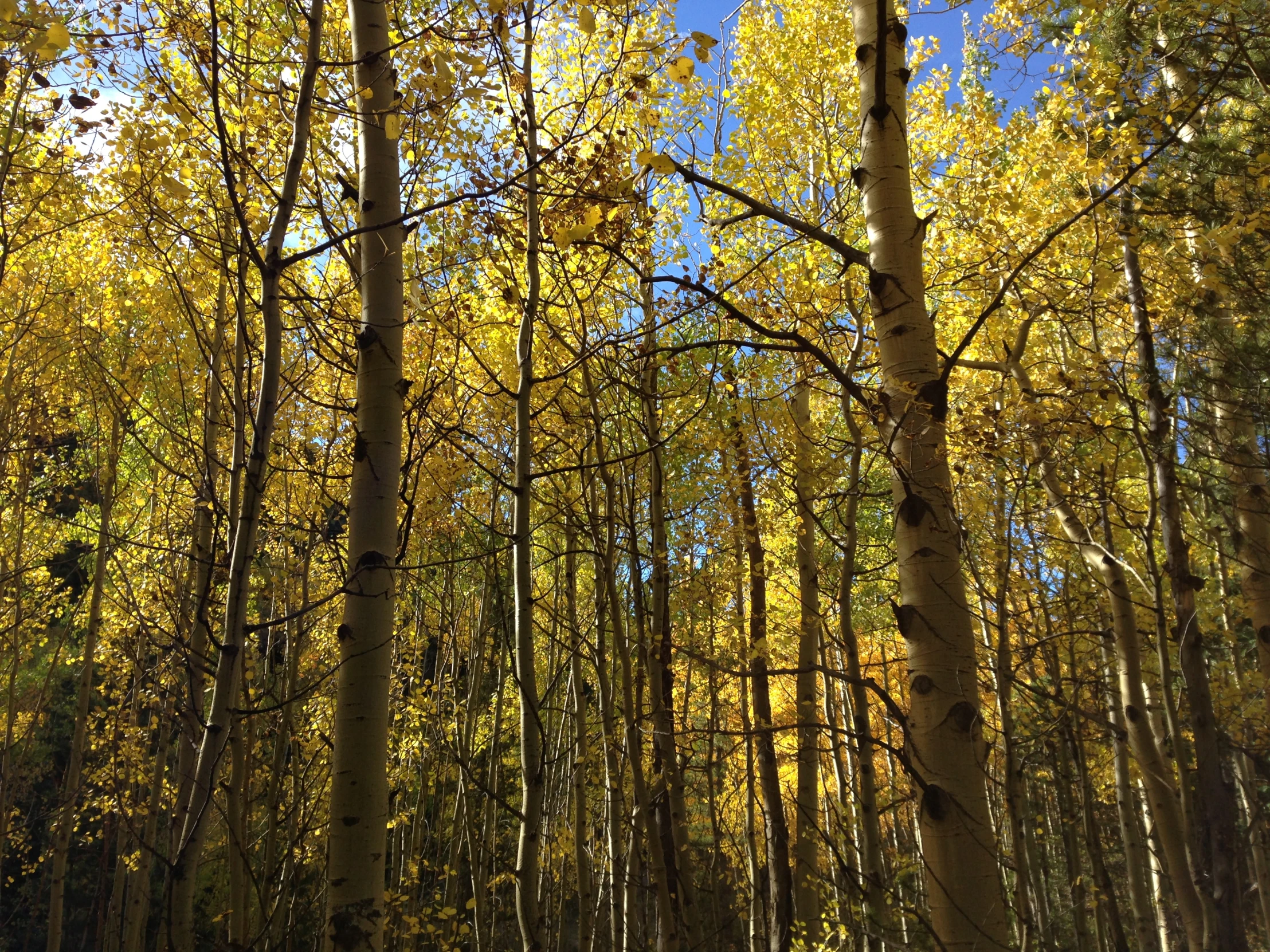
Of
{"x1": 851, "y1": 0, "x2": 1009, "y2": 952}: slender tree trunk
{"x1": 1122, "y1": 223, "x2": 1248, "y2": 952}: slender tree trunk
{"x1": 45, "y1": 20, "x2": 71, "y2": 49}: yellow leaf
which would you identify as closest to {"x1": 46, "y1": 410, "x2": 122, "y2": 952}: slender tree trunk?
{"x1": 45, "y1": 20, "x2": 71, "y2": 49}: yellow leaf

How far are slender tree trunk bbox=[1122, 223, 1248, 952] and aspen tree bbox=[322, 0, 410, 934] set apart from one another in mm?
3753

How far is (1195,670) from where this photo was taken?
173 inches

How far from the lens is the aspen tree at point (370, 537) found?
1.84 meters

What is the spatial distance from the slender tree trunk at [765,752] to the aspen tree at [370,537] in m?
3.72

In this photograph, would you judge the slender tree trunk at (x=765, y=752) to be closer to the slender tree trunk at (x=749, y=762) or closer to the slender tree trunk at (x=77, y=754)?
the slender tree trunk at (x=749, y=762)

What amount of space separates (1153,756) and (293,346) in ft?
19.3

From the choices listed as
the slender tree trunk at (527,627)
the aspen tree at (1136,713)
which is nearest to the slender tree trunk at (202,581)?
the slender tree trunk at (527,627)

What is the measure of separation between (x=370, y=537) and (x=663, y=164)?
4.07ft

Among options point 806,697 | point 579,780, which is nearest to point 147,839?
point 579,780

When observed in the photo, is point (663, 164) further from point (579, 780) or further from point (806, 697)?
point (806, 697)

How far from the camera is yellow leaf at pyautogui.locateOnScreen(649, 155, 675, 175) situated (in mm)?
1893

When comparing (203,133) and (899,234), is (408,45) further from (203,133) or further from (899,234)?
(899,234)

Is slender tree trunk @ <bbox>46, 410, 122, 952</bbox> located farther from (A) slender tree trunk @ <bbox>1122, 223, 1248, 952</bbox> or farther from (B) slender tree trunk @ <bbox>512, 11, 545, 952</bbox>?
(A) slender tree trunk @ <bbox>1122, 223, 1248, 952</bbox>

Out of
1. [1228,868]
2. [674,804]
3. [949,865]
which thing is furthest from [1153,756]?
[949,865]
